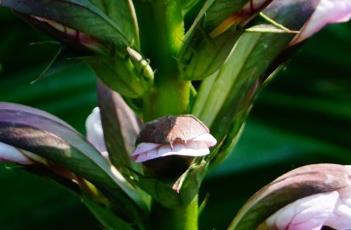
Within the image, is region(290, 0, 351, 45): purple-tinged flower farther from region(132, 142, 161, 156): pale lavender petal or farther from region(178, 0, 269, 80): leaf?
region(132, 142, 161, 156): pale lavender petal

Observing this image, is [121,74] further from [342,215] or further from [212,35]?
[342,215]

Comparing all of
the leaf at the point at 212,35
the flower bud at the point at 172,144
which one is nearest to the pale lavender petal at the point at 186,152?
the flower bud at the point at 172,144

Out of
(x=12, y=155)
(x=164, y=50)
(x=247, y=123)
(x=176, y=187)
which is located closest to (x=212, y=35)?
(x=164, y=50)

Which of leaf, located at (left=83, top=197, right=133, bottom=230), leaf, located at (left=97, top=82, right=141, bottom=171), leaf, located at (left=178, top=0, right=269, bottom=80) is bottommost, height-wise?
leaf, located at (left=83, top=197, right=133, bottom=230)

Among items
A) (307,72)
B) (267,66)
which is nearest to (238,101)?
(267,66)

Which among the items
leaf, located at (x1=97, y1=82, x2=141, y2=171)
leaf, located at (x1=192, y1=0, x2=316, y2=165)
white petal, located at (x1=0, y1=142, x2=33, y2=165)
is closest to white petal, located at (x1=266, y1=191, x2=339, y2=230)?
leaf, located at (x1=192, y1=0, x2=316, y2=165)

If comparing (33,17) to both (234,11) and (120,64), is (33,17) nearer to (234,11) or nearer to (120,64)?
(120,64)
